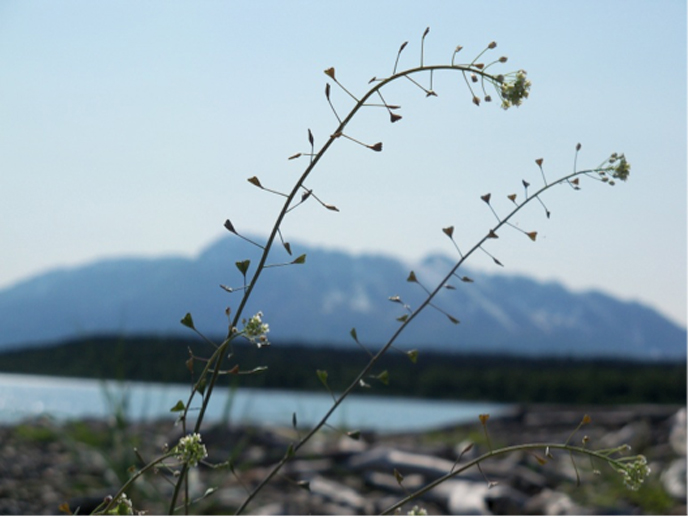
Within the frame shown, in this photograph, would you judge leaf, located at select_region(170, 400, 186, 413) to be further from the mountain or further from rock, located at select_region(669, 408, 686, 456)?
the mountain

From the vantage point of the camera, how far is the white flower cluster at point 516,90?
114cm

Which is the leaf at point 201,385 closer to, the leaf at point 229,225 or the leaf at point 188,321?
the leaf at point 188,321

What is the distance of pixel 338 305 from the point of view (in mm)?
123250

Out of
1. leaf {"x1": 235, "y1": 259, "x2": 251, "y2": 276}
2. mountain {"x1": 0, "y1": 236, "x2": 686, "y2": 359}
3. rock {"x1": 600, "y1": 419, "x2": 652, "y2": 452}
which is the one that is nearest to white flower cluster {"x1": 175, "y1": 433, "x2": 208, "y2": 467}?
leaf {"x1": 235, "y1": 259, "x2": 251, "y2": 276}

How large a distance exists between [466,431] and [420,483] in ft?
10.3

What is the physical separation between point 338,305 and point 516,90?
Answer: 4817 inches

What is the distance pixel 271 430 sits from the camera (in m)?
5.49

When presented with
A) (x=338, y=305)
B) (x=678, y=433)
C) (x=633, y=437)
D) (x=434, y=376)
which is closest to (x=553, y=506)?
(x=678, y=433)

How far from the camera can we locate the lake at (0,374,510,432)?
393cm

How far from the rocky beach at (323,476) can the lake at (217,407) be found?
147mm

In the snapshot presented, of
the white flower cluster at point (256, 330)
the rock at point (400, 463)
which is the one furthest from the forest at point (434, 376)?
the white flower cluster at point (256, 330)

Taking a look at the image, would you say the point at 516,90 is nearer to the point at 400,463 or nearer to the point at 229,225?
the point at 229,225

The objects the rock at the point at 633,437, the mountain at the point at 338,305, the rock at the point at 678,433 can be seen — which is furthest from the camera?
the mountain at the point at 338,305

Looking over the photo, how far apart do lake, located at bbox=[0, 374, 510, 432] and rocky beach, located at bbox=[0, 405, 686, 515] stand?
0.15 meters
